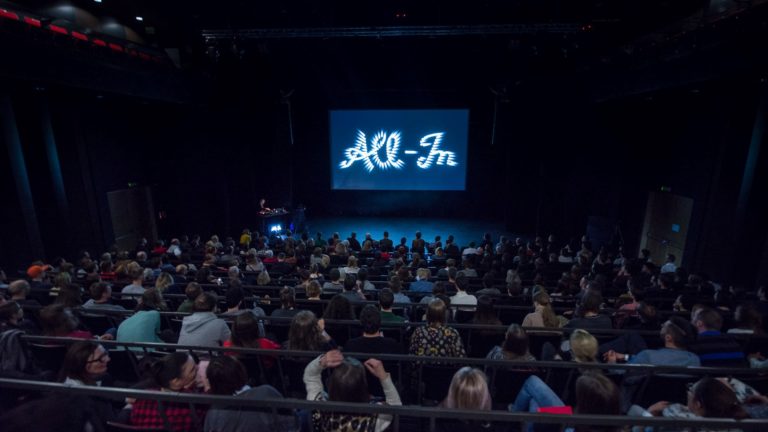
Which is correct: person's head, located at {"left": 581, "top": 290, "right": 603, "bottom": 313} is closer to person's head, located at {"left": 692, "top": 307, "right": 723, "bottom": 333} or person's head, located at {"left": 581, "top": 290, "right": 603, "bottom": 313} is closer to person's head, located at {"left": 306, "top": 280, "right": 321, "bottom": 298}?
person's head, located at {"left": 692, "top": 307, "right": 723, "bottom": 333}

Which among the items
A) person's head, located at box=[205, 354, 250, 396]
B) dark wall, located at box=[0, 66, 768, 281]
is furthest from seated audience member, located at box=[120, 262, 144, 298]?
dark wall, located at box=[0, 66, 768, 281]

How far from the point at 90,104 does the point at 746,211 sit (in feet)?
51.0

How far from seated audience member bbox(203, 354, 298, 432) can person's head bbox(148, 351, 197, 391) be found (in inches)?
7.9

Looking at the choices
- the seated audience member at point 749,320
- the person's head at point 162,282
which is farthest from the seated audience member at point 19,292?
the seated audience member at point 749,320

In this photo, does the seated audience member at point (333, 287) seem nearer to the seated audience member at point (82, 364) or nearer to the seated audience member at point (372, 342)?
the seated audience member at point (372, 342)

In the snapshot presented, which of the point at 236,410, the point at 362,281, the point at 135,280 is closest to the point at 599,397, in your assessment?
the point at 236,410

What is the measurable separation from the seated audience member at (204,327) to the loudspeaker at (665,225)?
34.8 ft

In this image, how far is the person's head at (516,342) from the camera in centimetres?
308

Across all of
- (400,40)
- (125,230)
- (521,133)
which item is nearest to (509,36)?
(400,40)

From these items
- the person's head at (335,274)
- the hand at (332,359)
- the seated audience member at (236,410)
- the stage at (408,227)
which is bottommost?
the stage at (408,227)

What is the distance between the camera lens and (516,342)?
308 cm

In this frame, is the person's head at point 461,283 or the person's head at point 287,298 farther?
the person's head at point 461,283

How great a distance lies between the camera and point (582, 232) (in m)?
13.7

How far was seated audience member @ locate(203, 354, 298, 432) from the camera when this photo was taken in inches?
85.5
